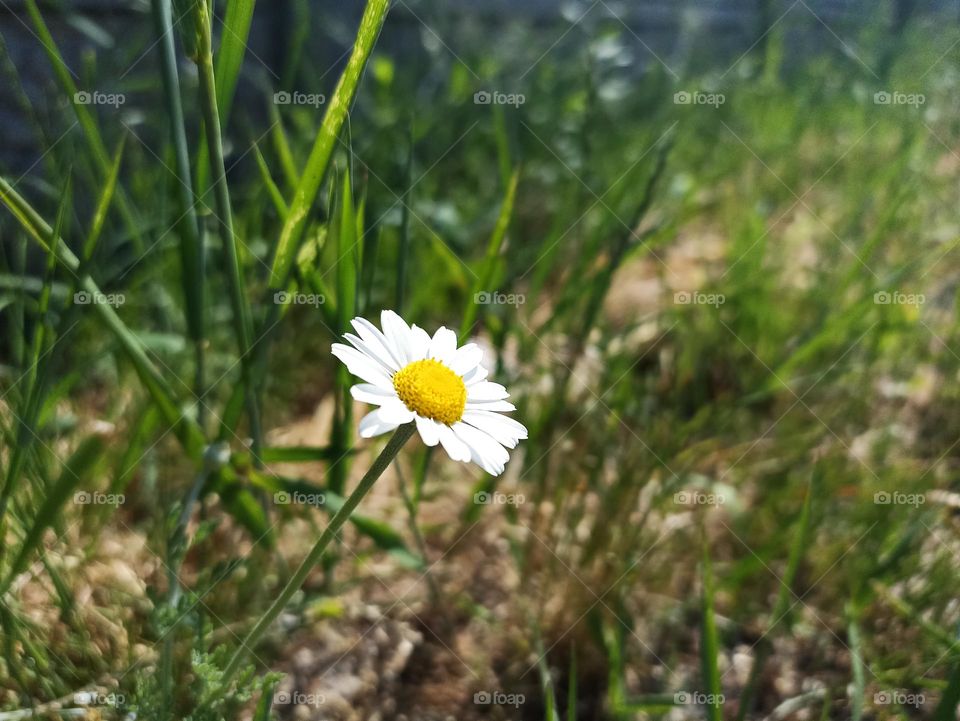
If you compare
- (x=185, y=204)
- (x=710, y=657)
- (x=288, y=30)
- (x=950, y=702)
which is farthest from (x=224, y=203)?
(x=288, y=30)

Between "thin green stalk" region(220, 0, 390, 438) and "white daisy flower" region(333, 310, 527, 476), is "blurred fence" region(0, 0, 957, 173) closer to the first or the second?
"thin green stalk" region(220, 0, 390, 438)

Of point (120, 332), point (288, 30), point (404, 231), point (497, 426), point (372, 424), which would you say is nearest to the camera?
point (372, 424)

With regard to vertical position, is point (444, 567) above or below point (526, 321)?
below

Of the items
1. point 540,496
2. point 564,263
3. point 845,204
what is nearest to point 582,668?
point 540,496

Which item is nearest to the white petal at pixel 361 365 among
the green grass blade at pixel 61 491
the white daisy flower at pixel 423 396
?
the white daisy flower at pixel 423 396

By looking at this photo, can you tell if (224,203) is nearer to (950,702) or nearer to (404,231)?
(404,231)

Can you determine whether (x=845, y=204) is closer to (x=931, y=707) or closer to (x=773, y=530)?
(x=773, y=530)

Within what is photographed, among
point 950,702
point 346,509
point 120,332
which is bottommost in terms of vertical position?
point 950,702
